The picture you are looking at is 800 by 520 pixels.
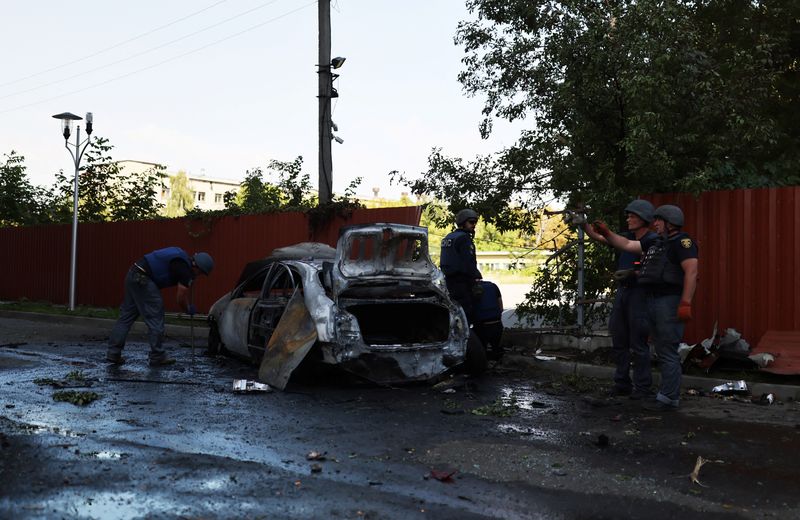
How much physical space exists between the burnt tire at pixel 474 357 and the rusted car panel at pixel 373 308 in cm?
31

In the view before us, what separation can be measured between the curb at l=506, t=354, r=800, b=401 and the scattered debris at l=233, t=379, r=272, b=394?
332cm

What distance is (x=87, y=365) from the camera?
911cm

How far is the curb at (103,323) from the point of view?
13188 mm

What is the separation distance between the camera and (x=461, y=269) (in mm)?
8695

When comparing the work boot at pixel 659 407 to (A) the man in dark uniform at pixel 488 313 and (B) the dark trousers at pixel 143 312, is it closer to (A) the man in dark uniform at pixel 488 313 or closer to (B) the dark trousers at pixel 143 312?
(A) the man in dark uniform at pixel 488 313

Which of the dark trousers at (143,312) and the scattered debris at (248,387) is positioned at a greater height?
the dark trousers at (143,312)

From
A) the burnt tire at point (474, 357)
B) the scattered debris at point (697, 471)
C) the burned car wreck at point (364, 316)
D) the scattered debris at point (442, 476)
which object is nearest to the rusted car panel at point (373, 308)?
the burned car wreck at point (364, 316)

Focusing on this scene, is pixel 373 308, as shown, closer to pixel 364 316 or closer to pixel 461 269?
pixel 364 316

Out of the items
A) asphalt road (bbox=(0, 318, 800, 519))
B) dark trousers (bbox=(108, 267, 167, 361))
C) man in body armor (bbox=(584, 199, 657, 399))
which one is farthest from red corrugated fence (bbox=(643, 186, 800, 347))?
dark trousers (bbox=(108, 267, 167, 361))

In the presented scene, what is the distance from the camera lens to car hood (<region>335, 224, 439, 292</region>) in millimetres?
7883


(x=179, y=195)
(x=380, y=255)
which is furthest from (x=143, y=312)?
(x=179, y=195)

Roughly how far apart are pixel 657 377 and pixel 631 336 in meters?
1.23

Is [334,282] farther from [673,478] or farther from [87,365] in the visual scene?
[673,478]

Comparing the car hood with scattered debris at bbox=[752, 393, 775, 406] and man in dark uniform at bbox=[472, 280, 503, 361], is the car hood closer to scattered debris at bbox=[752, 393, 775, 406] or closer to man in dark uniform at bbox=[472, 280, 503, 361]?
man in dark uniform at bbox=[472, 280, 503, 361]
